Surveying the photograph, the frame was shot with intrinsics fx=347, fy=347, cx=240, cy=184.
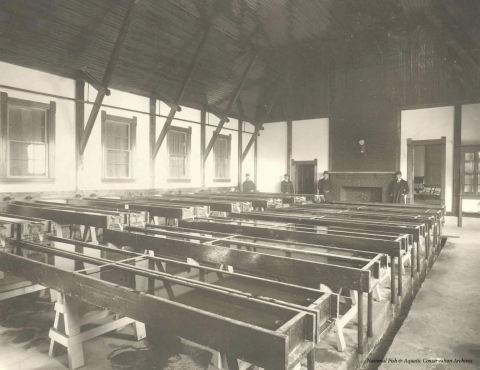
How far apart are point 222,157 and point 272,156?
7.47 ft

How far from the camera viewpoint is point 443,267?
202 inches

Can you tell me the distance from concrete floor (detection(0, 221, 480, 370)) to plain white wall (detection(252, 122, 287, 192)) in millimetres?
9518

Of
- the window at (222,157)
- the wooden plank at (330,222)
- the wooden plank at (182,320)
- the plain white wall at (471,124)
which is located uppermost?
the plain white wall at (471,124)

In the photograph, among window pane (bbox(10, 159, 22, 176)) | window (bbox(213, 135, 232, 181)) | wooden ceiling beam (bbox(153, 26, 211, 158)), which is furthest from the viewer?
window (bbox(213, 135, 232, 181))

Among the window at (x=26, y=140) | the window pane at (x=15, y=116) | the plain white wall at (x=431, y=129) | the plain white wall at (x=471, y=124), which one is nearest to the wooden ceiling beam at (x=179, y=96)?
the window at (x=26, y=140)

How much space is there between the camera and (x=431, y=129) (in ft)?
34.7

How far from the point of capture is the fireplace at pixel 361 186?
11.2 metres

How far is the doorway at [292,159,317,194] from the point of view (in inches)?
501

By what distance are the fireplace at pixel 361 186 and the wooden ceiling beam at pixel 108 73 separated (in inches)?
308

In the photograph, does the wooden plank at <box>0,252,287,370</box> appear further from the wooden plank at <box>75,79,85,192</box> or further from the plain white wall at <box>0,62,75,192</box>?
the wooden plank at <box>75,79,85,192</box>

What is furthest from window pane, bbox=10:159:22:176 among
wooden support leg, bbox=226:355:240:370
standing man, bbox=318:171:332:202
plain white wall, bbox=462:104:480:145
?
plain white wall, bbox=462:104:480:145

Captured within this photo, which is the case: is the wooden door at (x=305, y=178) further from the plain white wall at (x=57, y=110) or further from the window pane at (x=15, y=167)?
the window pane at (x=15, y=167)

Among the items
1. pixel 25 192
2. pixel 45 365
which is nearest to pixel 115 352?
pixel 45 365

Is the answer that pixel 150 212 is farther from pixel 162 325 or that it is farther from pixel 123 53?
pixel 123 53
